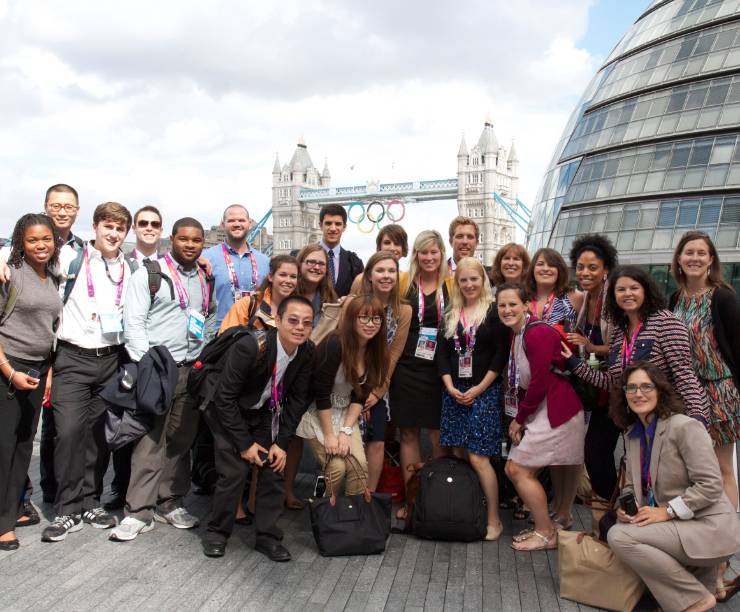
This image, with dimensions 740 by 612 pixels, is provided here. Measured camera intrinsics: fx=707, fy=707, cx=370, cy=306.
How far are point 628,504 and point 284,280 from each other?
272 cm

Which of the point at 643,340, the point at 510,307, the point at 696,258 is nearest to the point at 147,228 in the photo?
the point at 510,307

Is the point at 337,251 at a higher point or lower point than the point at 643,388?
higher

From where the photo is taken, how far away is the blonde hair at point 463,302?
5.29m

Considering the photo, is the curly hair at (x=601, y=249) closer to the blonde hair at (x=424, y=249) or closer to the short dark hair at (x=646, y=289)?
the short dark hair at (x=646, y=289)

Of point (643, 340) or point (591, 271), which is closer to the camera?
point (643, 340)

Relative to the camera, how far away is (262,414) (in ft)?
16.1

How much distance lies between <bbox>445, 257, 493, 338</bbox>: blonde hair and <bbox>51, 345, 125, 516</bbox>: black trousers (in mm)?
2510

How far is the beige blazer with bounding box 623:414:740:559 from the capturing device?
3.89 metres

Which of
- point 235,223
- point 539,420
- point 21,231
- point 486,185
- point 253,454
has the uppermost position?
point 486,185

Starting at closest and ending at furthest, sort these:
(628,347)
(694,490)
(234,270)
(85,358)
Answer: (694,490)
(628,347)
(85,358)
(234,270)

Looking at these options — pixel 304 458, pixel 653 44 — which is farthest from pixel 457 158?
pixel 304 458

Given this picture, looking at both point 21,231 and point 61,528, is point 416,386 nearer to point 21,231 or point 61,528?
point 61,528

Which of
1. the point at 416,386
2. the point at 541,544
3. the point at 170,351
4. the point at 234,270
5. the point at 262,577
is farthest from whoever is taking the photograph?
the point at 234,270

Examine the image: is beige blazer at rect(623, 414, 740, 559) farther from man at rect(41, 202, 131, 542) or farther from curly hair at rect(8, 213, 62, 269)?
curly hair at rect(8, 213, 62, 269)
